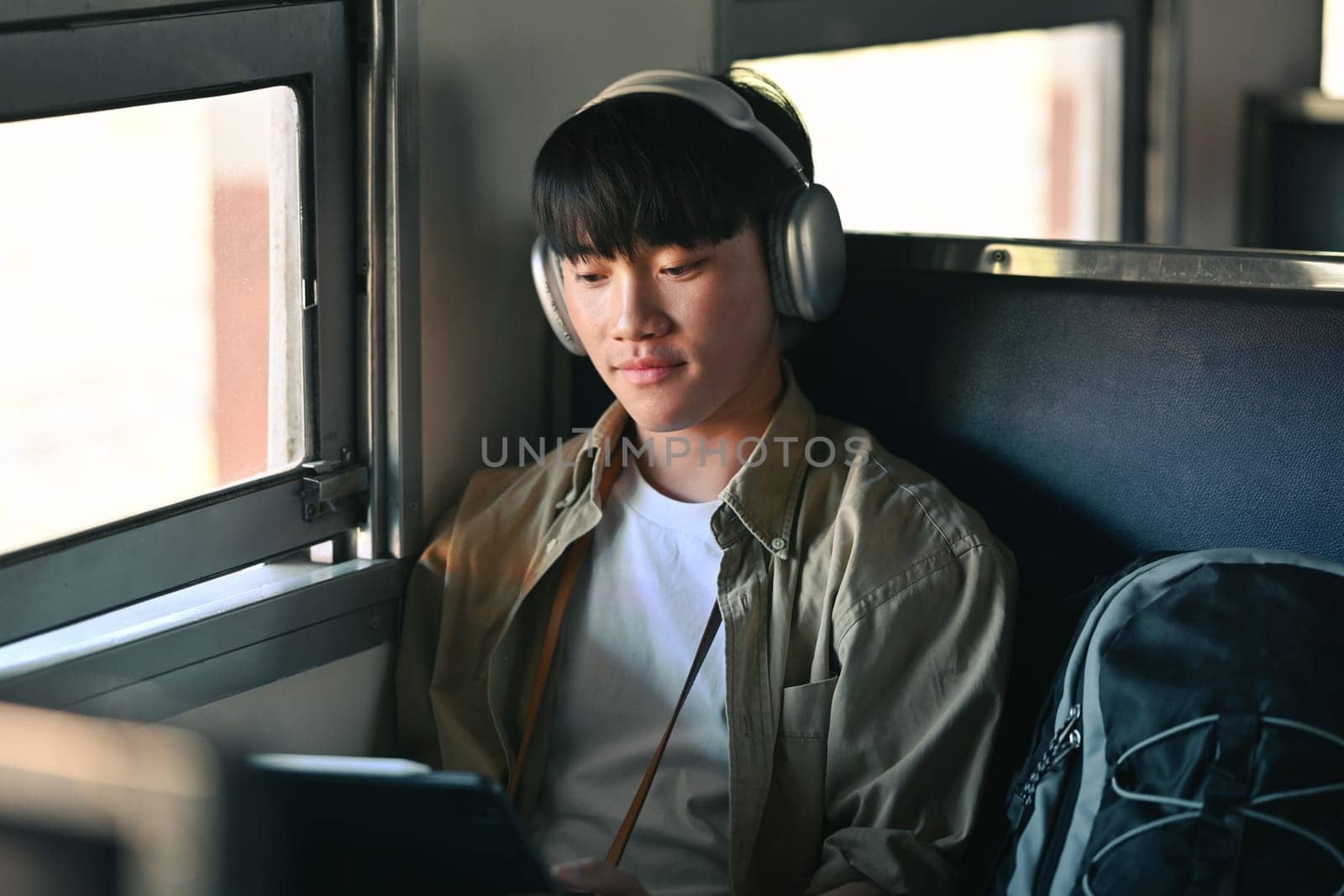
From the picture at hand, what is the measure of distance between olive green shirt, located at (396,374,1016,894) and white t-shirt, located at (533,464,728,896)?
3 cm

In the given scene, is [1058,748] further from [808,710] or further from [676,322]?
[676,322]

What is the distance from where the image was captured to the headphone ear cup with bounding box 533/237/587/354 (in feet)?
5.21

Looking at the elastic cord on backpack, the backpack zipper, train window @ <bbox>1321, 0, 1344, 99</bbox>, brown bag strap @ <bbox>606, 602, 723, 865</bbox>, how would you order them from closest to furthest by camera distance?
the elastic cord on backpack < the backpack zipper < brown bag strap @ <bbox>606, 602, 723, 865</bbox> < train window @ <bbox>1321, 0, 1344, 99</bbox>

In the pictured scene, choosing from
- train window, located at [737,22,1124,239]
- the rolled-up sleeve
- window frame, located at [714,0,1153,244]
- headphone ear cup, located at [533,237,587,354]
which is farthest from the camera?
train window, located at [737,22,1124,239]

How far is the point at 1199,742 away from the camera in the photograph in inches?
44.9

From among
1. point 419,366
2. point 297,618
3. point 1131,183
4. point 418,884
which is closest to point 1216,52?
point 1131,183

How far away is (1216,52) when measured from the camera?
3719 mm

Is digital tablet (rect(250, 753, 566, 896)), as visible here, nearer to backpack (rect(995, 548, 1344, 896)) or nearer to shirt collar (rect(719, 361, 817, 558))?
backpack (rect(995, 548, 1344, 896))

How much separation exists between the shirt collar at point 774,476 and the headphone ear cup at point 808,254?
0.36 ft

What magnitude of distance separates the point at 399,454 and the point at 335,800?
2.98 feet

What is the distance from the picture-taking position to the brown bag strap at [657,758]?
4.79ft

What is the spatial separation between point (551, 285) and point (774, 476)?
335 mm

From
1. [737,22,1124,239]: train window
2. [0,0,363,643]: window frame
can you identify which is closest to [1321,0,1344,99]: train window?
[737,22,1124,239]: train window

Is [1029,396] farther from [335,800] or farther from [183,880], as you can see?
Result: [183,880]
